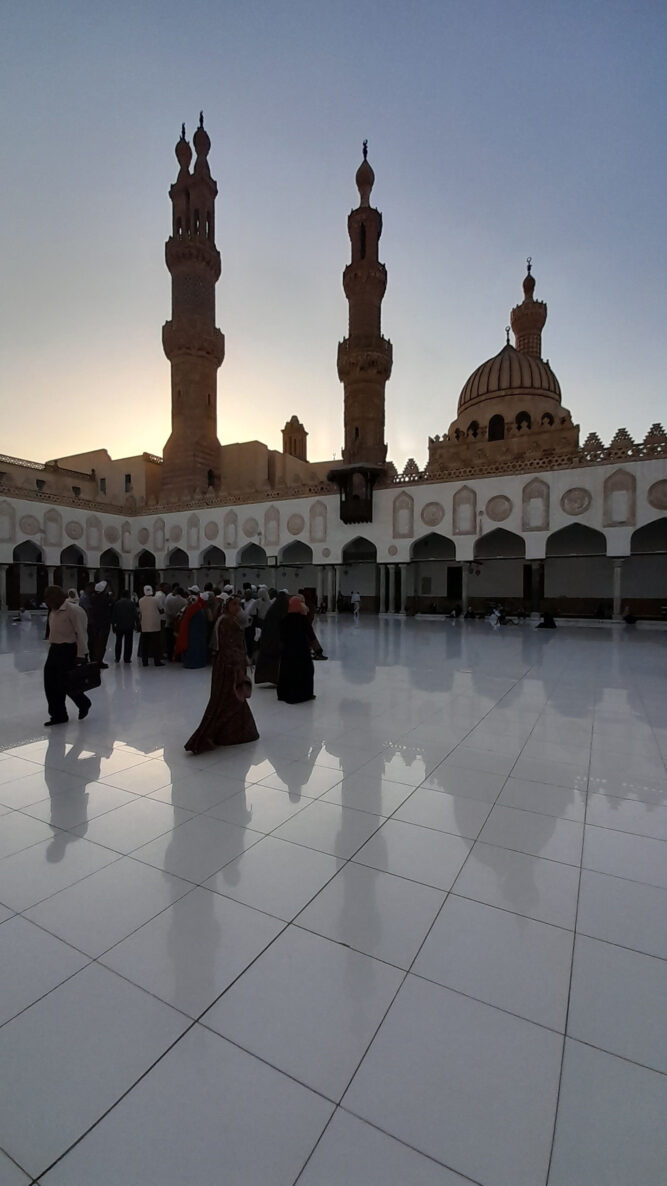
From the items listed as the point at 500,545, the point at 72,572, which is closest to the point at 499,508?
the point at 500,545

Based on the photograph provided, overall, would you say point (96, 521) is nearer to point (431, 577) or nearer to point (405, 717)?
point (431, 577)

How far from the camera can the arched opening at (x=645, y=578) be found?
17578mm

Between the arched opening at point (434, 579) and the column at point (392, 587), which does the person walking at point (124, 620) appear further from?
the arched opening at point (434, 579)

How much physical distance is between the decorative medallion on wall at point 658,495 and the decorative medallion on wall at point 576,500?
1.56m

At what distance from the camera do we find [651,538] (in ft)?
57.3

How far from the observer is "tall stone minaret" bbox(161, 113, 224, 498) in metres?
24.5

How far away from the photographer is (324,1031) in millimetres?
1393

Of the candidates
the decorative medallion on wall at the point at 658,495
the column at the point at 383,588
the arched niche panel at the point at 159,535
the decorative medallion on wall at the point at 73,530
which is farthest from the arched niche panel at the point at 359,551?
the decorative medallion on wall at the point at 73,530

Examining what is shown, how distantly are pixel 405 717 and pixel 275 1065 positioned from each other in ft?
11.5

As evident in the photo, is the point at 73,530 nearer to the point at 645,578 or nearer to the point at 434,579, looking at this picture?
the point at 434,579

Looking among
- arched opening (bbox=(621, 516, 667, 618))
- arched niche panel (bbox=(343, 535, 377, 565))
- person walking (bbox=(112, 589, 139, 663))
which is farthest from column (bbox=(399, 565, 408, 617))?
person walking (bbox=(112, 589, 139, 663))

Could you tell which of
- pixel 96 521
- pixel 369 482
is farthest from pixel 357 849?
pixel 96 521

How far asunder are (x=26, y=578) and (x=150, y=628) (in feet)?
65.8

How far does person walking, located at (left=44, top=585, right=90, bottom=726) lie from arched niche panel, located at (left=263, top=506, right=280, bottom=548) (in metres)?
17.4
